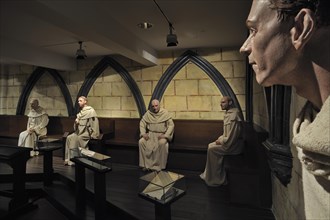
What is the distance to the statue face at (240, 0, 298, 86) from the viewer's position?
520mm

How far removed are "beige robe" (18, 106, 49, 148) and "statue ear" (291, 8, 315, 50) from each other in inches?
247

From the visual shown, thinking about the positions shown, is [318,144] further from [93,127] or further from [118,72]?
[118,72]

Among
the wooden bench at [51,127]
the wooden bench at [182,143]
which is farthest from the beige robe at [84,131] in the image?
the wooden bench at [182,143]

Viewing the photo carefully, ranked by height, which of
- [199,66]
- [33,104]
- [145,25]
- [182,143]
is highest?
[145,25]

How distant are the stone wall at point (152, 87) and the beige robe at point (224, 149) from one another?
1222mm

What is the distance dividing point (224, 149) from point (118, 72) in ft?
11.4

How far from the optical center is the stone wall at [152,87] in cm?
473

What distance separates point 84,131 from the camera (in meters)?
5.05

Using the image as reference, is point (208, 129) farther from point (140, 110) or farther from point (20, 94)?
point (20, 94)

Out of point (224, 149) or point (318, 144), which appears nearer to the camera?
point (318, 144)

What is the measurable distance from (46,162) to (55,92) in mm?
3094

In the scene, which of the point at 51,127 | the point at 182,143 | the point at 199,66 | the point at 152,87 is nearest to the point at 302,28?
Answer: the point at 182,143

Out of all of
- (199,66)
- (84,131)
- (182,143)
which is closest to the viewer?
(182,143)

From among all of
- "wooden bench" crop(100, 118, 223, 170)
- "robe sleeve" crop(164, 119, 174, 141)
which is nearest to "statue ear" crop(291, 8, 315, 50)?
"wooden bench" crop(100, 118, 223, 170)
